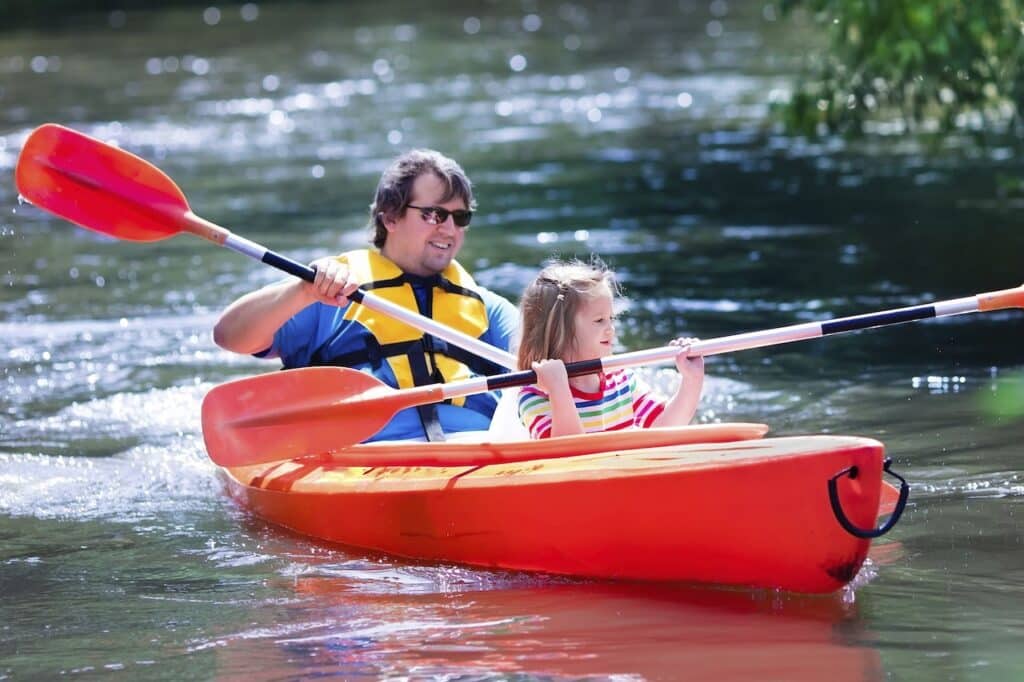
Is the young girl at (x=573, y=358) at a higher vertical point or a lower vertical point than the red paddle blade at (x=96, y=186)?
lower

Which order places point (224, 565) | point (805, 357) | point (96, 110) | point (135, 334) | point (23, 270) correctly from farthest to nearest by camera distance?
1. point (96, 110)
2. point (23, 270)
3. point (135, 334)
4. point (805, 357)
5. point (224, 565)

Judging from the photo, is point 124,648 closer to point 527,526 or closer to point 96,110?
point 527,526

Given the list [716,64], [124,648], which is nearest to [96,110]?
[716,64]

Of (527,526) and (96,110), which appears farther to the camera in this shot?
(96,110)

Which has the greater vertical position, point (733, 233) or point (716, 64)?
point (716, 64)

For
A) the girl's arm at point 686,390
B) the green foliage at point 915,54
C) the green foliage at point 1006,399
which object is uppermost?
the green foliage at point 915,54

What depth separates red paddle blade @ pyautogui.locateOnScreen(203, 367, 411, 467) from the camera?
4.59 meters

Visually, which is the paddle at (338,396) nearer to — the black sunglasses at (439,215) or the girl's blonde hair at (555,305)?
the girl's blonde hair at (555,305)

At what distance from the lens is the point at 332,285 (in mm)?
4586

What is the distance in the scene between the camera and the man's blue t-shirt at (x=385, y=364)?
16.1 feet

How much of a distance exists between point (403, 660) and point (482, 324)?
1572 millimetres

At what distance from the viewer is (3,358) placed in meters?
7.20

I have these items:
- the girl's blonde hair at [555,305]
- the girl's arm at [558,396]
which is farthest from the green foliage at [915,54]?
the girl's arm at [558,396]

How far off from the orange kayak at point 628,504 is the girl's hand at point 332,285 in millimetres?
432
